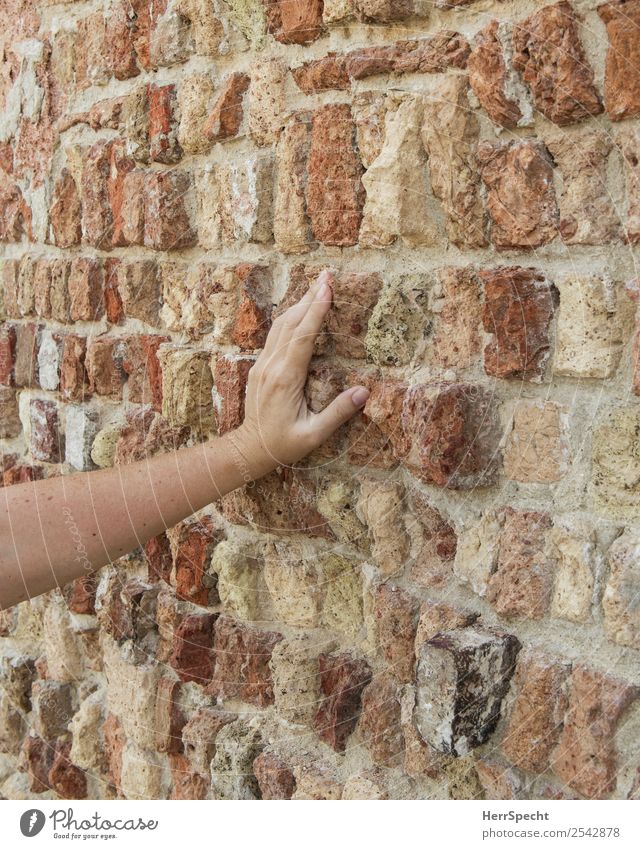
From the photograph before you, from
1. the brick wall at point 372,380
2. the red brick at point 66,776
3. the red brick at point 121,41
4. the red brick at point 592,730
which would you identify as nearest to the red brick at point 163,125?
the brick wall at point 372,380

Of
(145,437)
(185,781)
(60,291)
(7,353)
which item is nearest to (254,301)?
(145,437)

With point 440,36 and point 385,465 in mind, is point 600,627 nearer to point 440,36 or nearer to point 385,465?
point 385,465

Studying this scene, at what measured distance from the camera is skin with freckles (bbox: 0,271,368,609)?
5.16 feet

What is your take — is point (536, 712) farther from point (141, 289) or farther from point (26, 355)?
point (26, 355)

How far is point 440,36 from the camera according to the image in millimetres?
1345

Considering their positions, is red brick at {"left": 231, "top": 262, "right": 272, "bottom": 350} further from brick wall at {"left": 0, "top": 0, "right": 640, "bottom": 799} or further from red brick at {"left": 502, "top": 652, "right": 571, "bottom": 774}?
red brick at {"left": 502, "top": 652, "right": 571, "bottom": 774}

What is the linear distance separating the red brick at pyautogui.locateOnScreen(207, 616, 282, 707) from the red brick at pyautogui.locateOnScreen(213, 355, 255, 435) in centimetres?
36

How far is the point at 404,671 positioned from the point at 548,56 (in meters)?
0.87

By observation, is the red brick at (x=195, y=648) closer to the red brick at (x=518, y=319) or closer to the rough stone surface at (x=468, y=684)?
the rough stone surface at (x=468, y=684)

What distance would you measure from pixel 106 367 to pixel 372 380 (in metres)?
0.85

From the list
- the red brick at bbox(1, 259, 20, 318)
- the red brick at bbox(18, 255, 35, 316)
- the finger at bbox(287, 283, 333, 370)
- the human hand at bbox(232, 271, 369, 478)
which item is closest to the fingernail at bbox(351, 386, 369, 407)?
the human hand at bbox(232, 271, 369, 478)

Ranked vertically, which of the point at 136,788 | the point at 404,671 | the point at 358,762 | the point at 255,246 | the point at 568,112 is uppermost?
the point at 568,112

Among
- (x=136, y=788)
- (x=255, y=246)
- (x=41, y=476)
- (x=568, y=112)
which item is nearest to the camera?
(x=568, y=112)

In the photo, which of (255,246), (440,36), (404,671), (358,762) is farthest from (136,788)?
(440,36)
